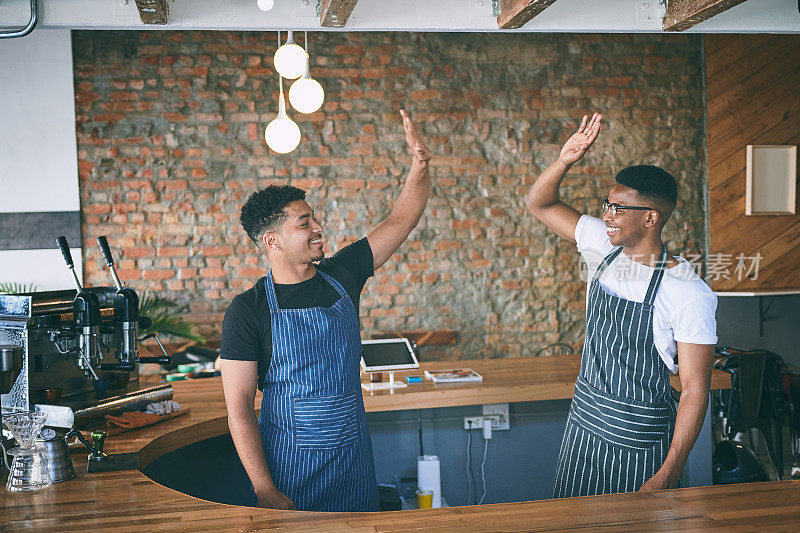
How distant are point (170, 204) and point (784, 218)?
201 inches

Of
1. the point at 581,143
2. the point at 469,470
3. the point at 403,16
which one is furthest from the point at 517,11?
the point at 469,470

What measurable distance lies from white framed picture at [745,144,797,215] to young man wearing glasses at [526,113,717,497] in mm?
4072

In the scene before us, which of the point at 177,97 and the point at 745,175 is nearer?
the point at 177,97

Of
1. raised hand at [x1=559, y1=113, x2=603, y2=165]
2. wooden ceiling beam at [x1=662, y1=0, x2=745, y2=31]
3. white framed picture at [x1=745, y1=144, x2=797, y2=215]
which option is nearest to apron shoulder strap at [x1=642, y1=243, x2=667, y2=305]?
raised hand at [x1=559, y1=113, x2=603, y2=165]

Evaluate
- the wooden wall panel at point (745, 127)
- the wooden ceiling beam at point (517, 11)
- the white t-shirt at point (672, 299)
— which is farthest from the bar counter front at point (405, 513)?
the wooden wall panel at point (745, 127)

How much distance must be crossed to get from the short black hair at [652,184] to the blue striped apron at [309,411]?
3.72 feet

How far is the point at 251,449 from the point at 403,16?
2.43 m

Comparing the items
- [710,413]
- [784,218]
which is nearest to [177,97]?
[710,413]

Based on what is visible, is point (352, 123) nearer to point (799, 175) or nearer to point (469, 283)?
point (469, 283)

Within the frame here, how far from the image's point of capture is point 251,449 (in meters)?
2.19

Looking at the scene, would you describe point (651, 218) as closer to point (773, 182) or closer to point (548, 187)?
point (548, 187)

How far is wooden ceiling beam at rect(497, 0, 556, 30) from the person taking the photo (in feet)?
10.4

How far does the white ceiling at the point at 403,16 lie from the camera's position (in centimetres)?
343

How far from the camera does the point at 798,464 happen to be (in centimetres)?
384
